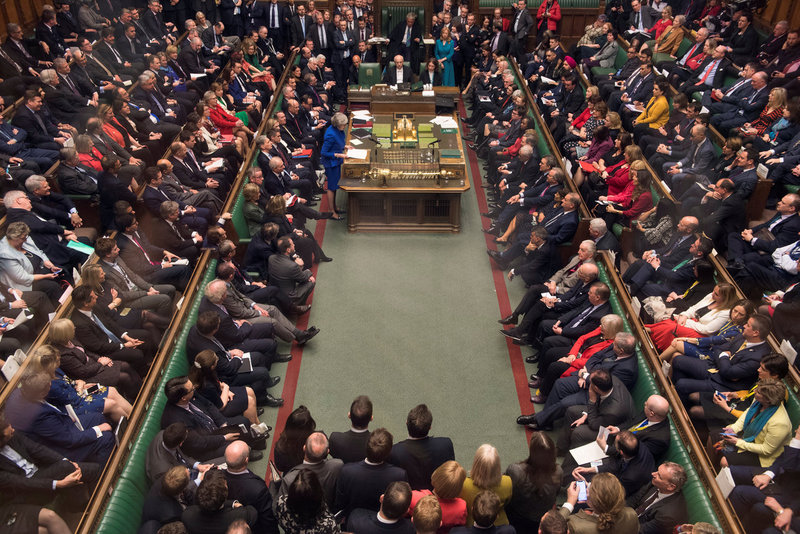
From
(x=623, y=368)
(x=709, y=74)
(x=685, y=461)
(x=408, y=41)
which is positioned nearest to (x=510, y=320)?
(x=623, y=368)

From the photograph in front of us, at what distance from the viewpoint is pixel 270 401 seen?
547 cm

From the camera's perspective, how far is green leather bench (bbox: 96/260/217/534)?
3.61m

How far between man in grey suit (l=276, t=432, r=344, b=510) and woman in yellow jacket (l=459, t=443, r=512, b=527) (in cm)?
82

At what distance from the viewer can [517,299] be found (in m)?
6.98

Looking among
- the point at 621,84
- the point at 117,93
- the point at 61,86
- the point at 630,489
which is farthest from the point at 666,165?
the point at 61,86

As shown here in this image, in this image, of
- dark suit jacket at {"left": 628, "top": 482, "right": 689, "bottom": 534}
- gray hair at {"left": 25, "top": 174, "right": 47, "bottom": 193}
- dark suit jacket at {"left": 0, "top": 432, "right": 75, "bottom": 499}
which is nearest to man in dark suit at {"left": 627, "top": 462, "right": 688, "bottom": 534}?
dark suit jacket at {"left": 628, "top": 482, "right": 689, "bottom": 534}

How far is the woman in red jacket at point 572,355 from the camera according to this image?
4.94 metres

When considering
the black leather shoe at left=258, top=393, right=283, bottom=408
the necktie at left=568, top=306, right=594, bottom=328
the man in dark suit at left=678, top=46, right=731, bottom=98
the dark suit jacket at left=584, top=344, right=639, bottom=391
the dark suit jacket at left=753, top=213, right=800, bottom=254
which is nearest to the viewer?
the dark suit jacket at left=584, top=344, right=639, bottom=391

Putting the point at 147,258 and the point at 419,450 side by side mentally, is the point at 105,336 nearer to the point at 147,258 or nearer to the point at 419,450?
the point at 147,258

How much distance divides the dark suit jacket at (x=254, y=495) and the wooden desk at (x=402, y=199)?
4651 millimetres

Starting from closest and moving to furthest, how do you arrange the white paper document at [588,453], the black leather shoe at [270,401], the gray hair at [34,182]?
the white paper document at [588,453]
the black leather shoe at [270,401]
the gray hair at [34,182]

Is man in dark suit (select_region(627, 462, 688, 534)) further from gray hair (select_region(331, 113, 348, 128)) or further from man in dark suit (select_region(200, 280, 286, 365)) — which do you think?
gray hair (select_region(331, 113, 348, 128))

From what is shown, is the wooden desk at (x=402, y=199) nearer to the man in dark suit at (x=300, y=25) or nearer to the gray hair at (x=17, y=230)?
the gray hair at (x=17, y=230)

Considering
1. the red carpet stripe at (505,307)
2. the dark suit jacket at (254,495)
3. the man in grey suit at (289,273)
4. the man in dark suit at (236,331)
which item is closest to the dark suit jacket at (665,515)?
the red carpet stripe at (505,307)
